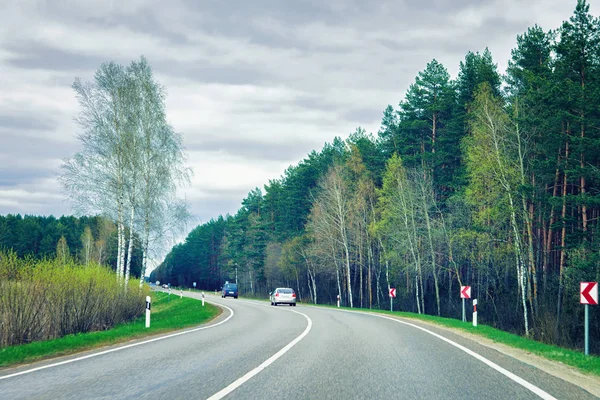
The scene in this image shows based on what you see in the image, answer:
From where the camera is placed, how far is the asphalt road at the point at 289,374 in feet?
20.5

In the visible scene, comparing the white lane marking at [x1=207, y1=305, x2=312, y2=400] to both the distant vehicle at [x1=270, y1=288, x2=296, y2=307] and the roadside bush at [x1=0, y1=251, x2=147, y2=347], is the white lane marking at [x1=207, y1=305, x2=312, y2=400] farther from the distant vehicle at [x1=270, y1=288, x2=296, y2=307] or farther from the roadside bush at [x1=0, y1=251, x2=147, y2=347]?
the distant vehicle at [x1=270, y1=288, x2=296, y2=307]

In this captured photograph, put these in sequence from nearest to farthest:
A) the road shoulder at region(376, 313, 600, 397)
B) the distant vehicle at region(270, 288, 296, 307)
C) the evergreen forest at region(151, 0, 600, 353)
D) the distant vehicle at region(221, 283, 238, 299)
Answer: the road shoulder at region(376, 313, 600, 397), the evergreen forest at region(151, 0, 600, 353), the distant vehicle at region(270, 288, 296, 307), the distant vehicle at region(221, 283, 238, 299)

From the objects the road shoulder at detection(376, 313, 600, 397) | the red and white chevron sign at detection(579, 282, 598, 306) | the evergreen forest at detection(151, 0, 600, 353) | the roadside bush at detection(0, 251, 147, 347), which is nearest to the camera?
the road shoulder at detection(376, 313, 600, 397)

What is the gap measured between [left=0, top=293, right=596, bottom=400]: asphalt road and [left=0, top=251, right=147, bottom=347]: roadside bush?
4679 mm

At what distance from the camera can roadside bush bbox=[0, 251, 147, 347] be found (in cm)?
1397

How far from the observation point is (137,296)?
A: 2558 cm

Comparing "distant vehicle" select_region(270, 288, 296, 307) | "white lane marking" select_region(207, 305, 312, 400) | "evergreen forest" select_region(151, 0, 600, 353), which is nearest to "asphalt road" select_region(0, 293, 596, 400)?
"white lane marking" select_region(207, 305, 312, 400)

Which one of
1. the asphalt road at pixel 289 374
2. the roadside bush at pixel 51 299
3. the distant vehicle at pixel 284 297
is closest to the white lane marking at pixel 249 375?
the asphalt road at pixel 289 374

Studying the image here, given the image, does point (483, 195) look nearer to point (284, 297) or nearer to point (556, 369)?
point (284, 297)

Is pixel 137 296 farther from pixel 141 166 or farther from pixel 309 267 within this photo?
pixel 309 267

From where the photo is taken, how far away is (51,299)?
15.9 meters

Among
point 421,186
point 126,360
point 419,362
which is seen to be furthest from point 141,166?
point 419,362

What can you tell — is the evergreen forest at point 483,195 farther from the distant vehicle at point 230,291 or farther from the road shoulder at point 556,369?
the road shoulder at point 556,369

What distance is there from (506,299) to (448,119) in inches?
673
